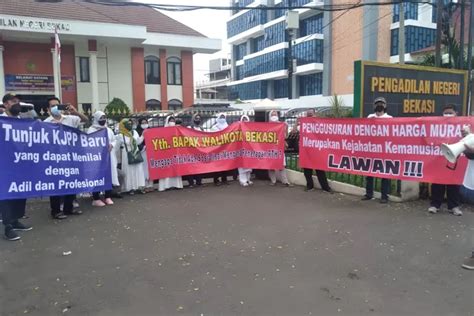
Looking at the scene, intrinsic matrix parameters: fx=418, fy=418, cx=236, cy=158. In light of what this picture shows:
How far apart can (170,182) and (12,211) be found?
397 cm

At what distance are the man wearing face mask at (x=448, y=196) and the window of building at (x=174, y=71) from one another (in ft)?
96.8

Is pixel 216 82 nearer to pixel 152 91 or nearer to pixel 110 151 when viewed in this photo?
pixel 152 91

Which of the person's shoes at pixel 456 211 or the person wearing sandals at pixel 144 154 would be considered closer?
the person's shoes at pixel 456 211

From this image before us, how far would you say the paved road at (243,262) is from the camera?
3.90m

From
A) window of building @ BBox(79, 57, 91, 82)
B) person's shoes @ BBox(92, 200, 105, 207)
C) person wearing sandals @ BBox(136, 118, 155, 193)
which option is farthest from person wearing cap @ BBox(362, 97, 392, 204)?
window of building @ BBox(79, 57, 91, 82)

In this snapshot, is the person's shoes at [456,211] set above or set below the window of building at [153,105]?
below

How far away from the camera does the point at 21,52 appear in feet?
91.3

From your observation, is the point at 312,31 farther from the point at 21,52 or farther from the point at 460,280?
the point at 460,280

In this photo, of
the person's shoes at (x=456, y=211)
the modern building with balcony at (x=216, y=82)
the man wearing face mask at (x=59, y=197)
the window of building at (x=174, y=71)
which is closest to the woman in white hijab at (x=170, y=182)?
the man wearing face mask at (x=59, y=197)

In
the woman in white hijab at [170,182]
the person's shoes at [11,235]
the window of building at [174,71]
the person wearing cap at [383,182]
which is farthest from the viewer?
the window of building at [174,71]

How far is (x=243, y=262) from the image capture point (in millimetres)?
4941

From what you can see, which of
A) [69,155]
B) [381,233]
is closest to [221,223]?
[381,233]

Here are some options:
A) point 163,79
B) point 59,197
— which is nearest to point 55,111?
point 59,197

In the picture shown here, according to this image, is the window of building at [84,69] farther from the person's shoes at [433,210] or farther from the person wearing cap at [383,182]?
the person's shoes at [433,210]
